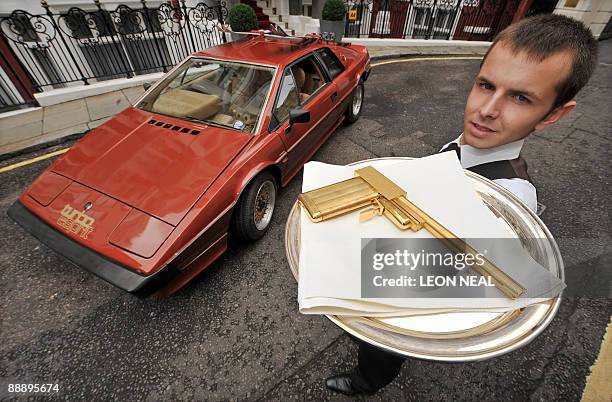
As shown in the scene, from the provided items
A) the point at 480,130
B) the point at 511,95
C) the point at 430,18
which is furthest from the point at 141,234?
the point at 430,18

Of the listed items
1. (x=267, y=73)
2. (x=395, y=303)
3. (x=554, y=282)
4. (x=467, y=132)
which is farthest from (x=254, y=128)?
(x=554, y=282)

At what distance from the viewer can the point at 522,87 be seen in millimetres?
981

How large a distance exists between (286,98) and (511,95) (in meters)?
2.27

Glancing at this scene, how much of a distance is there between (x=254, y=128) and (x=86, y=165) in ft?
4.88

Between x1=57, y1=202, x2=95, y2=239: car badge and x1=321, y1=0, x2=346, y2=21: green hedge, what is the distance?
8778mm

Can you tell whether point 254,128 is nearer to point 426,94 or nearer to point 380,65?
point 426,94

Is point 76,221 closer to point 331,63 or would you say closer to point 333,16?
point 331,63

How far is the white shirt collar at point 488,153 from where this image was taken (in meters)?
1.23

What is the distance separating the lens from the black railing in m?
5.24

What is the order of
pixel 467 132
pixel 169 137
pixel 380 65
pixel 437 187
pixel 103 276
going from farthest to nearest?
1. pixel 380 65
2. pixel 169 137
3. pixel 103 276
4. pixel 467 132
5. pixel 437 187

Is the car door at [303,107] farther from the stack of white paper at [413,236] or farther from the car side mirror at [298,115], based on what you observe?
the stack of white paper at [413,236]

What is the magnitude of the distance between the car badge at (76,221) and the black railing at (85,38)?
521 cm

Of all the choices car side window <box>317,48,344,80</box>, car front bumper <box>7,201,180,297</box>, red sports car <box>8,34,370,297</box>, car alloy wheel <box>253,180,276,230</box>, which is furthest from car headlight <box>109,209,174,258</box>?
car side window <box>317,48,344,80</box>

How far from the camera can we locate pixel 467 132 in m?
1.24
